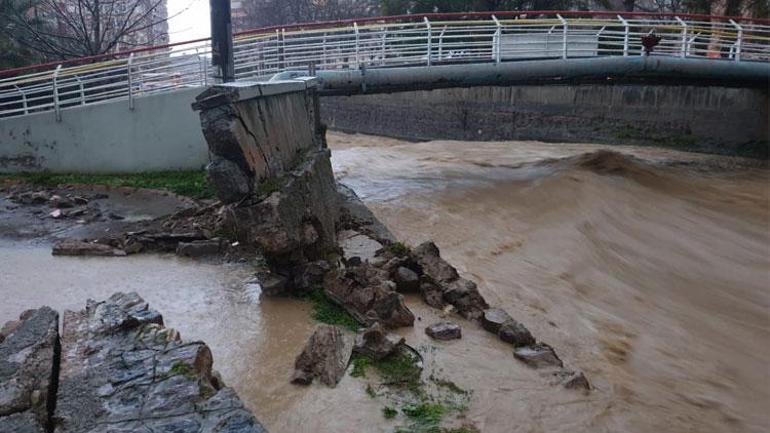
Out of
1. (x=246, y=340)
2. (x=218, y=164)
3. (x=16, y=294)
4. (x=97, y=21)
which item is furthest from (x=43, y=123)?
(x=246, y=340)

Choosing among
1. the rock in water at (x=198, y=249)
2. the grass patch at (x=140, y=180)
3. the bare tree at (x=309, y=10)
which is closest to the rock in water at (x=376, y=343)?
the rock in water at (x=198, y=249)

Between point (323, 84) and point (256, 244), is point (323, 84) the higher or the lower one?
the higher one

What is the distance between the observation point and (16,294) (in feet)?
23.9

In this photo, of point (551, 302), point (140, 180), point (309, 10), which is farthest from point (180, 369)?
point (309, 10)

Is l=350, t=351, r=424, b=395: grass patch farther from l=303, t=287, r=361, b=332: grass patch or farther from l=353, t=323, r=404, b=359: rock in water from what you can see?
l=303, t=287, r=361, b=332: grass patch

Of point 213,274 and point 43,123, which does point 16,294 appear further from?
point 43,123

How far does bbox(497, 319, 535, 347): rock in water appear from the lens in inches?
251

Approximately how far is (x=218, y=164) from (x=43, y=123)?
938 centimetres

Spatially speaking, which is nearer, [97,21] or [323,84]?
[323,84]

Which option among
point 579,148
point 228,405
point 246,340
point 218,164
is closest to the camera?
point 228,405

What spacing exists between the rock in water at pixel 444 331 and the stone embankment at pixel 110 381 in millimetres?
2703

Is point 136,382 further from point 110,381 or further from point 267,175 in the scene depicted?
point 267,175

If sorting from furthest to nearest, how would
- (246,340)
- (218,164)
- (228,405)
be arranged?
(218,164) < (246,340) < (228,405)

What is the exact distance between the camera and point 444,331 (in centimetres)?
639
